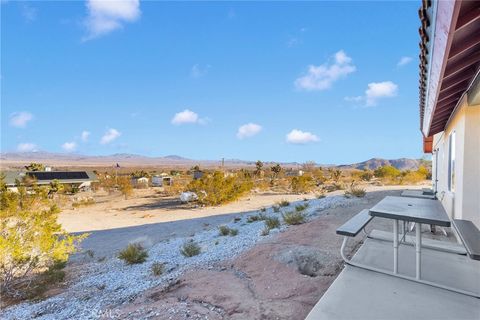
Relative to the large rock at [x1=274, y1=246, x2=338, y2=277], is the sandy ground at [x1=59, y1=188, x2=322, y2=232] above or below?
below

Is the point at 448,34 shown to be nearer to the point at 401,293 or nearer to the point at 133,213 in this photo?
the point at 401,293

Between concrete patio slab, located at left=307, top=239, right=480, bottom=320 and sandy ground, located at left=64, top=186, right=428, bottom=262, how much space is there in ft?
24.4

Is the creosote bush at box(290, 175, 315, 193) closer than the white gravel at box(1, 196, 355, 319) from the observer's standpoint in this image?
No

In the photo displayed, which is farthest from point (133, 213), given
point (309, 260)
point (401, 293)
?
point (401, 293)

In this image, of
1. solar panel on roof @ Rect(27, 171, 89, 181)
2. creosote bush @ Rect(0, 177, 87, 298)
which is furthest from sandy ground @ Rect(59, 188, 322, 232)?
solar panel on roof @ Rect(27, 171, 89, 181)

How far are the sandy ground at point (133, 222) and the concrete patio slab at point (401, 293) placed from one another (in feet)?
24.4

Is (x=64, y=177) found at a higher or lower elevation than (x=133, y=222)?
higher

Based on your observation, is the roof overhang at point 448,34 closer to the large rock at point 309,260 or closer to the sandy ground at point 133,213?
the large rock at point 309,260

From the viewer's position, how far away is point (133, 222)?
14.3 meters

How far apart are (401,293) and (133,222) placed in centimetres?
1376

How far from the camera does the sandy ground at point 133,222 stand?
33.7 feet

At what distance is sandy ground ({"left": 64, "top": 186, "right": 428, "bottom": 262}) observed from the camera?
1028 cm

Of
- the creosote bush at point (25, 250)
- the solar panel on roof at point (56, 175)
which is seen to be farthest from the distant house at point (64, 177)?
the creosote bush at point (25, 250)

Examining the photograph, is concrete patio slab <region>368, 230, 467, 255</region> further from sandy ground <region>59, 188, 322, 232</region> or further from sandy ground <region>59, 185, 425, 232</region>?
sandy ground <region>59, 188, 322, 232</region>
